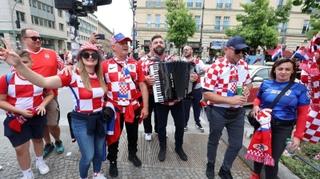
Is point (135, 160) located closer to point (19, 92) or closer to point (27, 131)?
point (27, 131)

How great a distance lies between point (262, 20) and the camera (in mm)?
20266

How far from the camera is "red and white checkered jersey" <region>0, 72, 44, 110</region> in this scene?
258 cm

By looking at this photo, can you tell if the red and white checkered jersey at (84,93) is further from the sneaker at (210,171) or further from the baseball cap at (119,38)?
the sneaker at (210,171)

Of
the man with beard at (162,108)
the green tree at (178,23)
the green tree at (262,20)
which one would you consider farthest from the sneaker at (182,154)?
the green tree at (178,23)

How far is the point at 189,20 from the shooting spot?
79.0ft

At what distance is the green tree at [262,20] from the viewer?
790 inches

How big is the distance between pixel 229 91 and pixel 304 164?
1690mm

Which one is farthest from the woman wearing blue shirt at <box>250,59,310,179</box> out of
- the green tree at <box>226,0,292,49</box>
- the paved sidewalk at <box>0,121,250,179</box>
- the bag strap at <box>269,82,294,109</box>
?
the green tree at <box>226,0,292,49</box>

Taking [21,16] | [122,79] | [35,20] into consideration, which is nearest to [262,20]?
[122,79]

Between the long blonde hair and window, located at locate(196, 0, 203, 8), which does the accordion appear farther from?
window, located at locate(196, 0, 203, 8)

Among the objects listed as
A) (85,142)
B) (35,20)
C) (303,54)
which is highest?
(35,20)

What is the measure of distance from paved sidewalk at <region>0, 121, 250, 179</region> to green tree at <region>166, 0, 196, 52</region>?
21.2 m

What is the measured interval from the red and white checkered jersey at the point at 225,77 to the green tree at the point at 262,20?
1982 centimetres

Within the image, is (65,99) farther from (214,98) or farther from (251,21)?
(251,21)
